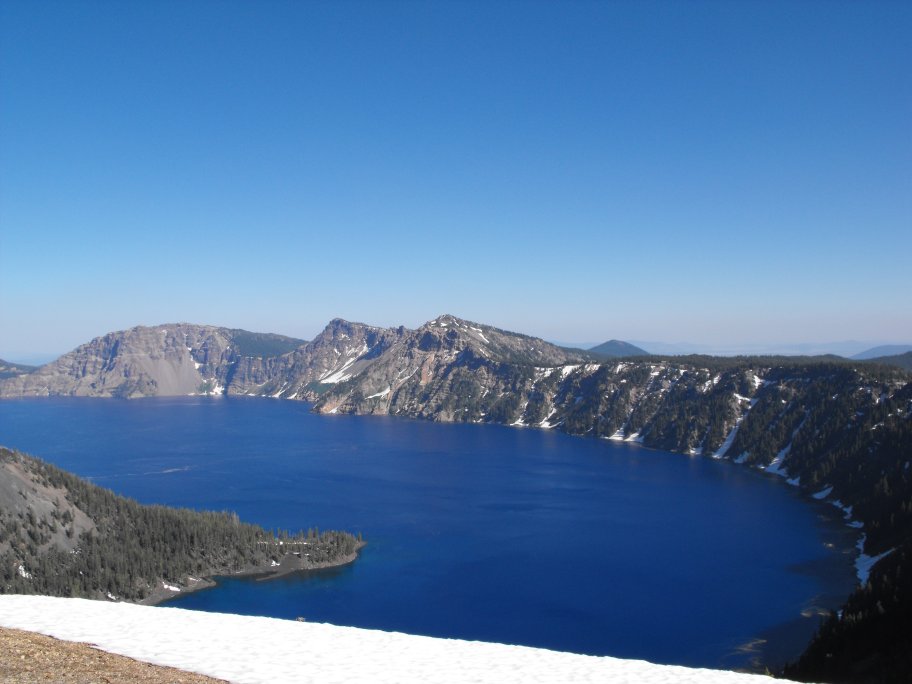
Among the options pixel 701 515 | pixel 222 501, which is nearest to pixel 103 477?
pixel 222 501

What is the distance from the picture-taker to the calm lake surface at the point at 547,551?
7362 cm

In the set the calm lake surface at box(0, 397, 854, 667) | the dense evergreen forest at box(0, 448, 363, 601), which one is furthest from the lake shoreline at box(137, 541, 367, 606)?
the calm lake surface at box(0, 397, 854, 667)

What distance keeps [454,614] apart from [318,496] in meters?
77.7

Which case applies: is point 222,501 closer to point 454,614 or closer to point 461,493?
point 461,493

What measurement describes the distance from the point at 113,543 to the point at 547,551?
224 feet

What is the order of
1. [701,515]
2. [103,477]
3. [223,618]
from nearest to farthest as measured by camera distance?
[223,618] < [701,515] < [103,477]

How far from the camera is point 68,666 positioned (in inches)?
753

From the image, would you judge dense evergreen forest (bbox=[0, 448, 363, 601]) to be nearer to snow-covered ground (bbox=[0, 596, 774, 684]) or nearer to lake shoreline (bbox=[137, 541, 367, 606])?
lake shoreline (bbox=[137, 541, 367, 606])

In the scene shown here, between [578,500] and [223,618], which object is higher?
[223,618]

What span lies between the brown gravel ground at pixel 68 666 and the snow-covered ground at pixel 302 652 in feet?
2.81

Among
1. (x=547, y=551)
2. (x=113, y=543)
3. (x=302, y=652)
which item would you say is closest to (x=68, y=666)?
(x=302, y=652)

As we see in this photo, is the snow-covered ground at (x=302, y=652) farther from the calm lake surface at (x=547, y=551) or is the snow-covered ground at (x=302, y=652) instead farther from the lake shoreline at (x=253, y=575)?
the lake shoreline at (x=253, y=575)

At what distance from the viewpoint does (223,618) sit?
91.6ft

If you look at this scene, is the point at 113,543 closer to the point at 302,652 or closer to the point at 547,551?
the point at 547,551
